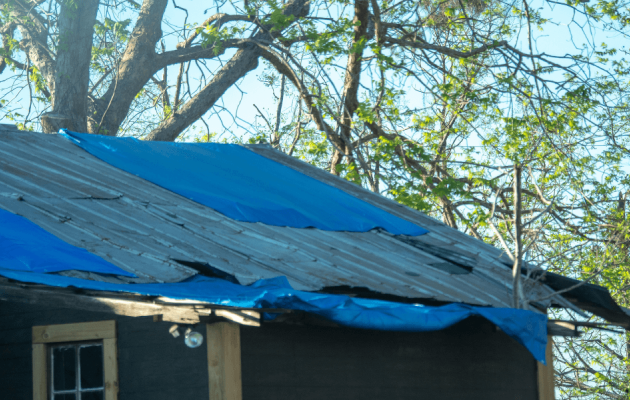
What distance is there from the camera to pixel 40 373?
5875mm

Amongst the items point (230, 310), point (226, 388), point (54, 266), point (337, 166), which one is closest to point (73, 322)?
point (54, 266)

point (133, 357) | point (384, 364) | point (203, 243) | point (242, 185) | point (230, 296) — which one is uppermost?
point (242, 185)

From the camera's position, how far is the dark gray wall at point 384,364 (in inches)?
229

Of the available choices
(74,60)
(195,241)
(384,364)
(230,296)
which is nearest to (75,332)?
(195,241)

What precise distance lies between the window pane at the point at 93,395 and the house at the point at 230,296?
4cm

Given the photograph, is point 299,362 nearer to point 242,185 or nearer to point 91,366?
point 91,366

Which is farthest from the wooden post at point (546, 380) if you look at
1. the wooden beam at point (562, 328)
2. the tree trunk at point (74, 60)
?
the tree trunk at point (74, 60)

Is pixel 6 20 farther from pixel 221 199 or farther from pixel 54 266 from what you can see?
pixel 54 266

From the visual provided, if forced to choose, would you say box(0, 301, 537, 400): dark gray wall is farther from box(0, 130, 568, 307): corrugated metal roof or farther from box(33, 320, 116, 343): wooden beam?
box(0, 130, 568, 307): corrugated metal roof

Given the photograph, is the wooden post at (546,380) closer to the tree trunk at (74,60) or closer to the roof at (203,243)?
the roof at (203,243)

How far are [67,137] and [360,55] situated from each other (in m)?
6.95

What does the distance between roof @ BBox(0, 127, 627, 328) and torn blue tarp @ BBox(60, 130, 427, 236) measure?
8.0 inches

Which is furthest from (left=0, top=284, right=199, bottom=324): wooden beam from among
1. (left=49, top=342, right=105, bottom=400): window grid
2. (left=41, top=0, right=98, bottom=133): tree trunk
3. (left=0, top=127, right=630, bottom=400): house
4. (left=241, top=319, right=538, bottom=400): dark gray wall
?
(left=41, top=0, right=98, bottom=133): tree trunk

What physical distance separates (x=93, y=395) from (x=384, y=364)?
2.51m
